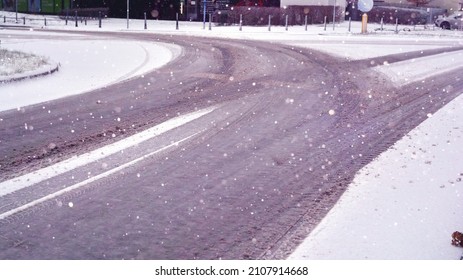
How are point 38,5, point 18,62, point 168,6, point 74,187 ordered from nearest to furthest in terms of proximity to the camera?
A: point 74,187 → point 18,62 → point 168,6 → point 38,5

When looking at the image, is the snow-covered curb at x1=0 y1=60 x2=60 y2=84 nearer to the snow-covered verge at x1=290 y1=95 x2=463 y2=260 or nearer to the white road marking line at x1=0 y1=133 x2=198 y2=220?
the white road marking line at x1=0 y1=133 x2=198 y2=220

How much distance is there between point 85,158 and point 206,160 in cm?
144

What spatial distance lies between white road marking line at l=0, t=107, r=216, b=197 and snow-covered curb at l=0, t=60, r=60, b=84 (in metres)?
4.91

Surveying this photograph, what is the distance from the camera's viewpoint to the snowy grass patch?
1202 cm

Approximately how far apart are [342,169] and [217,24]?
28.2 metres

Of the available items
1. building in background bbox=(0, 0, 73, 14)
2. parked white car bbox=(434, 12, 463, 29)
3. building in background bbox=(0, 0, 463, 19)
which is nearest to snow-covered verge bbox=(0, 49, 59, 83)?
building in background bbox=(0, 0, 463, 19)

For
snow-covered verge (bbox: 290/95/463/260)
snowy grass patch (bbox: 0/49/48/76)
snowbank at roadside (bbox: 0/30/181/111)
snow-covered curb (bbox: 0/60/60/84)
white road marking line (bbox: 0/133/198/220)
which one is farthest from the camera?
snowy grass patch (bbox: 0/49/48/76)

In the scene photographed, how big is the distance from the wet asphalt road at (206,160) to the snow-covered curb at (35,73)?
2207 millimetres

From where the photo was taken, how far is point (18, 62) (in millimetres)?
13211

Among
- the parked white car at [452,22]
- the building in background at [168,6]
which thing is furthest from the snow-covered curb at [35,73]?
the parked white car at [452,22]

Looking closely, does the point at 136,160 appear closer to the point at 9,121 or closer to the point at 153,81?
the point at 9,121

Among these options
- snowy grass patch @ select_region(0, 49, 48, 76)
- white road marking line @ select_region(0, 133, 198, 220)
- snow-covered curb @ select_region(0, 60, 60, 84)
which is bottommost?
white road marking line @ select_region(0, 133, 198, 220)

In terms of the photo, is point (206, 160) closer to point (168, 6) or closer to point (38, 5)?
point (168, 6)

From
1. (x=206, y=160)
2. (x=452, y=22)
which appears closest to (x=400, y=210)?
(x=206, y=160)
